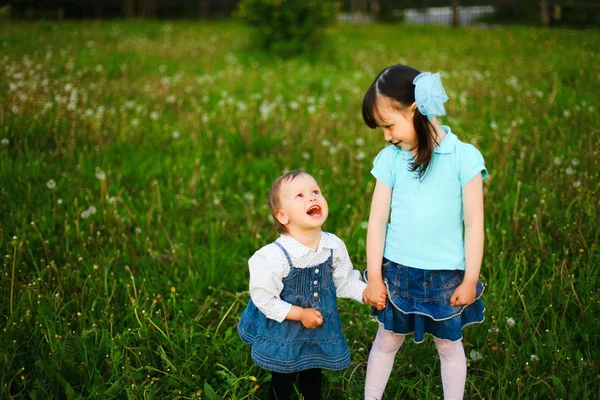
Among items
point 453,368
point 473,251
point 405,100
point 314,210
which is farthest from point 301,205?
point 453,368

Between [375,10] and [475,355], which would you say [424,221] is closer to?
[475,355]

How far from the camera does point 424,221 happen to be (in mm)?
2256

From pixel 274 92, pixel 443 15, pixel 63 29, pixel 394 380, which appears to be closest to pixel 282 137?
pixel 274 92

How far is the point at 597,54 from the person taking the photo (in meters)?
8.38

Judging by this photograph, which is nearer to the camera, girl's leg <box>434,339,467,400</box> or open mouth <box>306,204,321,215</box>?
open mouth <box>306,204,321,215</box>

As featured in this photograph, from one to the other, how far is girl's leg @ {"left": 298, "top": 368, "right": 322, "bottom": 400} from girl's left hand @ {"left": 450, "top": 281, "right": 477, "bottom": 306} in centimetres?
73

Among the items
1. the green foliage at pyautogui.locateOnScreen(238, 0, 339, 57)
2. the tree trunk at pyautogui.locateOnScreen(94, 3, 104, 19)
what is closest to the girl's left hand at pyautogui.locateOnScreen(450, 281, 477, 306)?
the green foliage at pyautogui.locateOnScreen(238, 0, 339, 57)

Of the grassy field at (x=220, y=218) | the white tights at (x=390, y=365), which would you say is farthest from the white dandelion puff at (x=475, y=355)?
the white tights at (x=390, y=365)

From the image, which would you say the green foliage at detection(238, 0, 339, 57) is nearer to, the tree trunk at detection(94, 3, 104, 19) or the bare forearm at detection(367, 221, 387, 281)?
the bare forearm at detection(367, 221, 387, 281)

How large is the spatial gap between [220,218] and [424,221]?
2382 millimetres

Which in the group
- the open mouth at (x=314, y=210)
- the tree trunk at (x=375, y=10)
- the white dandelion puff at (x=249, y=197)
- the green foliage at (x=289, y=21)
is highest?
the tree trunk at (x=375, y=10)

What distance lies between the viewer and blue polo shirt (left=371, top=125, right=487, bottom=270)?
2.21 m

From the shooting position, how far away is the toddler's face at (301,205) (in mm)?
2281

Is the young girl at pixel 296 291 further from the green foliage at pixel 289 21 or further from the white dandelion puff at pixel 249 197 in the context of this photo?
the green foliage at pixel 289 21
